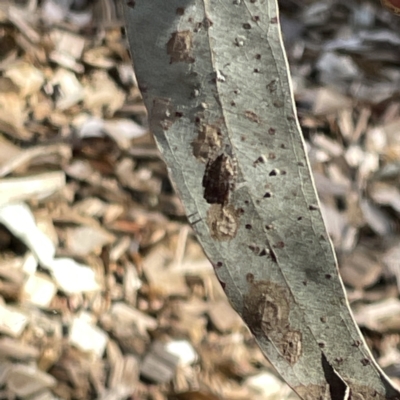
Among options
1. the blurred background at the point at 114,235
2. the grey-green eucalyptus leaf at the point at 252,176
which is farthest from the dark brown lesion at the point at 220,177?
the blurred background at the point at 114,235

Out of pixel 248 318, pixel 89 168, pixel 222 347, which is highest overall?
pixel 248 318

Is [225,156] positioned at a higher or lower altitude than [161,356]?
higher

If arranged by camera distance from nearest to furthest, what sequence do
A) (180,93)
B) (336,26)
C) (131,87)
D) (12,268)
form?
1. (180,93)
2. (12,268)
3. (131,87)
4. (336,26)

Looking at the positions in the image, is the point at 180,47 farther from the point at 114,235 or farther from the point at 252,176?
the point at 114,235

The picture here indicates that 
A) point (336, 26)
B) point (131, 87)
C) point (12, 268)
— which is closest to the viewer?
point (12, 268)

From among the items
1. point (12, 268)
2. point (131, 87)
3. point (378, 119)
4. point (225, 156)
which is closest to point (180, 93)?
point (225, 156)

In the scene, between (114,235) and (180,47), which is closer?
(180,47)

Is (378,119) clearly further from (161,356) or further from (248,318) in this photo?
(248,318)

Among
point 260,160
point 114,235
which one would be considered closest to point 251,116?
point 260,160
